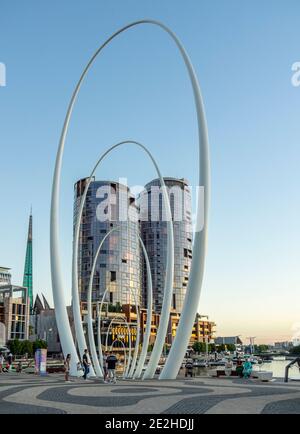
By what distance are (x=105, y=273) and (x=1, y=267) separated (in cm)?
3930

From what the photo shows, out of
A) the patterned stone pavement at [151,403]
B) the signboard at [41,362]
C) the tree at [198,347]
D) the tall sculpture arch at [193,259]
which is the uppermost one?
the tall sculpture arch at [193,259]

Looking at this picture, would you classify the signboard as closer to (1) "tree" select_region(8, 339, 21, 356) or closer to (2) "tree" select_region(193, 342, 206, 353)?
(1) "tree" select_region(8, 339, 21, 356)

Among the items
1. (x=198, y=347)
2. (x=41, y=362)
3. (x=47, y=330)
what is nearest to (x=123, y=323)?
(x=47, y=330)

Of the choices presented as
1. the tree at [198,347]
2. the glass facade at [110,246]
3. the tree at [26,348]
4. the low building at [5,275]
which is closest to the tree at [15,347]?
the tree at [26,348]

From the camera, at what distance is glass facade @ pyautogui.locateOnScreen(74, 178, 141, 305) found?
177125mm

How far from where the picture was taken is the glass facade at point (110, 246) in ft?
581

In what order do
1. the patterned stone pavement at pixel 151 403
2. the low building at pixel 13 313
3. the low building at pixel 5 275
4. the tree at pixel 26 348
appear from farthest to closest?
the low building at pixel 5 275 → the low building at pixel 13 313 → the tree at pixel 26 348 → the patterned stone pavement at pixel 151 403

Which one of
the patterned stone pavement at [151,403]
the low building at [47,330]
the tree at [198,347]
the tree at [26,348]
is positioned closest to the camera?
the patterned stone pavement at [151,403]

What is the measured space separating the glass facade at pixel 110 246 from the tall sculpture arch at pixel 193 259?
146029 mm

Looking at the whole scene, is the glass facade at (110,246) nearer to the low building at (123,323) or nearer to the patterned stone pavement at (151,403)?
the low building at (123,323)

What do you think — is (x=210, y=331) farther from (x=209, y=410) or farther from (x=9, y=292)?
(x=209, y=410)

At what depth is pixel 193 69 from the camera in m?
26.8
